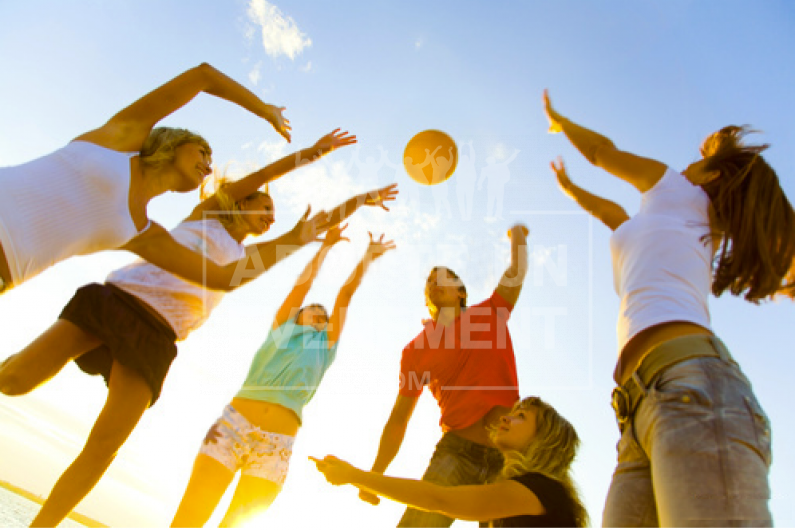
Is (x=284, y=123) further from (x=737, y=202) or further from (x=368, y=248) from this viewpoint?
(x=737, y=202)


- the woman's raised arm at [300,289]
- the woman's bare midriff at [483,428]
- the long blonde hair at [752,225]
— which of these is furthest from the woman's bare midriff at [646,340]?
the woman's raised arm at [300,289]

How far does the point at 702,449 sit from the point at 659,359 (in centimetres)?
38

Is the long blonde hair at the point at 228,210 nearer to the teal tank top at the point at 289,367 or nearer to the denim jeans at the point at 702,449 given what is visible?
the teal tank top at the point at 289,367

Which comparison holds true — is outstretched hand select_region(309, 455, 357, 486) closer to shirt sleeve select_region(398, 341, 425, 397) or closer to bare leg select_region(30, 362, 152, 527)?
bare leg select_region(30, 362, 152, 527)

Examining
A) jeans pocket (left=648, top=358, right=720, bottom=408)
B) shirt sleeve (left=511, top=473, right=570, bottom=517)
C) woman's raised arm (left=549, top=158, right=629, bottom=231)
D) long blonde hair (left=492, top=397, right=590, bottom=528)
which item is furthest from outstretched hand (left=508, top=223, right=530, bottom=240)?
jeans pocket (left=648, top=358, right=720, bottom=408)

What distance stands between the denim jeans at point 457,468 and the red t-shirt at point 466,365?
0.18 metres

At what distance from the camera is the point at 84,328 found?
407cm

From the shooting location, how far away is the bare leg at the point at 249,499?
15.2 ft

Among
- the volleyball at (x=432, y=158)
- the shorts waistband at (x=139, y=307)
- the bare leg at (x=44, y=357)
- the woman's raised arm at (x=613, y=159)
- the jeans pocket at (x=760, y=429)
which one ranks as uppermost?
the volleyball at (x=432, y=158)

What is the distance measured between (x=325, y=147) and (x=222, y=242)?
48.3 inches

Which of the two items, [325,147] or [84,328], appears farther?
[325,147]

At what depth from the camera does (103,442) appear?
12.5 feet

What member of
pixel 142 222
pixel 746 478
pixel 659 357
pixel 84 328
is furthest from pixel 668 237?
pixel 84 328

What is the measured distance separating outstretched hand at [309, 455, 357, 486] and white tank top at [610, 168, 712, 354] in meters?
1.47
